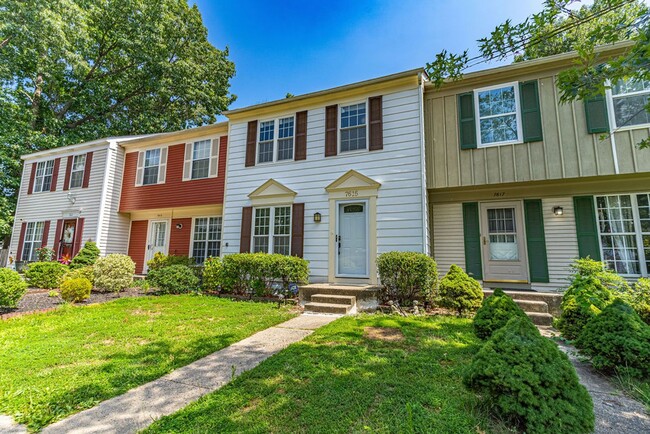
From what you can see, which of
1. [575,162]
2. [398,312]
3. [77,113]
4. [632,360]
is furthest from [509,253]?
[77,113]

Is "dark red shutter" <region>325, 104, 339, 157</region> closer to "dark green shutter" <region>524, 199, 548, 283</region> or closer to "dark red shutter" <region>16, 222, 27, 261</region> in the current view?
"dark green shutter" <region>524, 199, 548, 283</region>

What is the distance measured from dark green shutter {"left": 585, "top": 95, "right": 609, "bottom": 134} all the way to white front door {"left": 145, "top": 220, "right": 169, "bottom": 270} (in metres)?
13.9

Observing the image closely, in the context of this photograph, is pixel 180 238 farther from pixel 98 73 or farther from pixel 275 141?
pixel 98 73

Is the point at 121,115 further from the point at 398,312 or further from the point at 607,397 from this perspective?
the point at 607,397

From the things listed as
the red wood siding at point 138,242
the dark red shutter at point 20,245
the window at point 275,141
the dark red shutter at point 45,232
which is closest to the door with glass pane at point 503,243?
the window at point 275,141

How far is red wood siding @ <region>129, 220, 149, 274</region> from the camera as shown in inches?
492

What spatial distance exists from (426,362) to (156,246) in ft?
39.7

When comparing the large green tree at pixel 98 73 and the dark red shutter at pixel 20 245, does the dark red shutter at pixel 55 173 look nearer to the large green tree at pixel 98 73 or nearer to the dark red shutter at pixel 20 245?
the dark red shutter at pixel 20 245

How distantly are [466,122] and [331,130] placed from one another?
3.64m

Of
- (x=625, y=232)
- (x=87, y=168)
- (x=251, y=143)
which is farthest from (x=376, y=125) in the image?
(x=87, y=168)

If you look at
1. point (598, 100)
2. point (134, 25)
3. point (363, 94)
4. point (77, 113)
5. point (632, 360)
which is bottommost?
point (632, 360)

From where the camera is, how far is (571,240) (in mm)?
7352

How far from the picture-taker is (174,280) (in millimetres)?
8398

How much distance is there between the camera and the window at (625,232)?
Answer: 6.84 m
